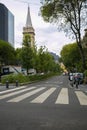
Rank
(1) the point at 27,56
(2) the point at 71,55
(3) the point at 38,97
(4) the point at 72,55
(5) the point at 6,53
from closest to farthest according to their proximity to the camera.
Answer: (3) the point at 38,97, (1) the point at 27,56, (5) the point at 6,53, (4) the point at 72,55, (2) the point at 71,55

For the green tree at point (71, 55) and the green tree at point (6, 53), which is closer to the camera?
the green tree at point (6, 53)

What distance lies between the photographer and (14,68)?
73312 millimetres

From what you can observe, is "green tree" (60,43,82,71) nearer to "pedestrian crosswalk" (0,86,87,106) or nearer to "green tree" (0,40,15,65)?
"green tree" (0,40,15,65)

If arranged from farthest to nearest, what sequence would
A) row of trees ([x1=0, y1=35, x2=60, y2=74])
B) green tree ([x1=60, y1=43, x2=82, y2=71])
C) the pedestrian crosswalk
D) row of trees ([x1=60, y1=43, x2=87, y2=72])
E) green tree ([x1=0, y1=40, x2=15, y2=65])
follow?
1. green tree ([x1=60, y1=43, x2=82, y2=71])
2. row of trees ([x1=60, y1=43, x2=87, y2=72])
3. green tree ([x1=0, y1=40, x2=15, y2=65])
4. row of trees ([x1=0, y1=35, x2=60, y2=74])
5. the pedestrian crosswalk

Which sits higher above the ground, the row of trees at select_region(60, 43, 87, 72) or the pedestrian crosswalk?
the row of trees at select_region(60, 43, 87, 72)

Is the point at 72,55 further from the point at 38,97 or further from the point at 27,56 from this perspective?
the point at 38,97

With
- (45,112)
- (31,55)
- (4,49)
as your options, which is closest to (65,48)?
(4,49)

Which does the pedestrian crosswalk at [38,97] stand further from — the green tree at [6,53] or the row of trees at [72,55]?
the row of trees at [72,55]

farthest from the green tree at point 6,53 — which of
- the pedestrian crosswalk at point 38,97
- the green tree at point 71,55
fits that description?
the pedestrian crosswalk at point 38,97

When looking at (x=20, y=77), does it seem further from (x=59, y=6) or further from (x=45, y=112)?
(x=45, y=112)

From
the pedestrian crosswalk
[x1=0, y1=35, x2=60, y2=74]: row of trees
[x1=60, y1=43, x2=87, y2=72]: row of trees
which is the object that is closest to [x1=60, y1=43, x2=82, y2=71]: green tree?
[x1=60, y1=43, x2=87, y2=72]: row of trees

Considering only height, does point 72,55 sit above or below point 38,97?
above

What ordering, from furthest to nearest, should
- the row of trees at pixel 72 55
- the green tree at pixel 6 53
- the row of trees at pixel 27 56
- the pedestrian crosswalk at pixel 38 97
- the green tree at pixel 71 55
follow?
the green tree at pixel 71 55
the row of trees at pixel 72 55
the green tree at pixel 6 53
the row of trees at pixel 27 56
the pedestrian crosswalk at pixel 38 97

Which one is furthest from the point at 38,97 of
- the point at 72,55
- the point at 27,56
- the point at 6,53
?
the point at 72,55
